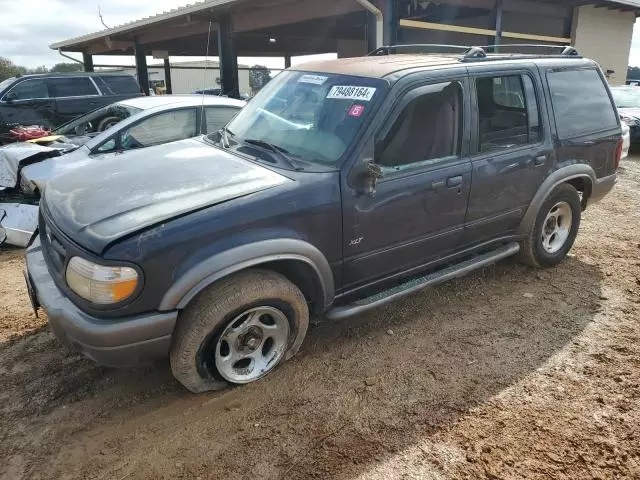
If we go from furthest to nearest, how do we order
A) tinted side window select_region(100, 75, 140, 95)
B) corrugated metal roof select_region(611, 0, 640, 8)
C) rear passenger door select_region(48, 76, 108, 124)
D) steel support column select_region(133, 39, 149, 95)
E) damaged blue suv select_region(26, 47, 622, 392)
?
steel support column select_region(133, 39, 149, 95) → corrugated metal roof select_region(611, 0, 640, 8) → tinted side window select_region(100, 75, 140, 95) → rear passenger door select_region(48, 76, 108, 124) → damaged blue suv select_region(26, 47, 622, 392)

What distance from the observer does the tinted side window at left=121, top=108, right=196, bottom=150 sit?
6.07 metres

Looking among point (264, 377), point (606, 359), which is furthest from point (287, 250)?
point (606, 359)

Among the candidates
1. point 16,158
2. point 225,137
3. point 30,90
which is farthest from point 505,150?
point 30,90

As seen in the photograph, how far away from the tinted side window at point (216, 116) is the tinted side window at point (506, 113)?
377cm

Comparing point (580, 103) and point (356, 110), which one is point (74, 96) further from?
point (580, 103)

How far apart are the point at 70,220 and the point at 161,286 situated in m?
0.69

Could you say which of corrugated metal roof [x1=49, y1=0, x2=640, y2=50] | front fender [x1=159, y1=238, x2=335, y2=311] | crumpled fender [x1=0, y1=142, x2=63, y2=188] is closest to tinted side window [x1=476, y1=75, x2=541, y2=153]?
front fender [x1=159, y1=238, x2=335, y2=311]

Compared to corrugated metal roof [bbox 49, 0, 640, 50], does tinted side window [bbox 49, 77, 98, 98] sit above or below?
below

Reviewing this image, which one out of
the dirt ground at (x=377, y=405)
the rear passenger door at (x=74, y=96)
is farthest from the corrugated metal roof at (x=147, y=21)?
the dirt ground at (x=377, y=405)

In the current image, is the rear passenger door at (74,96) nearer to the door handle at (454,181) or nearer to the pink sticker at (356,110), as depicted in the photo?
the pink sticker at (356,110)

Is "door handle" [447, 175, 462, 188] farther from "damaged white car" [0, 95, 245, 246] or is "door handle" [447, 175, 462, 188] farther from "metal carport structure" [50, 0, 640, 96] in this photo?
"metal carport structure" [50, 0, 640, 96]

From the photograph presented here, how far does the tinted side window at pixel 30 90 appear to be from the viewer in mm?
11273

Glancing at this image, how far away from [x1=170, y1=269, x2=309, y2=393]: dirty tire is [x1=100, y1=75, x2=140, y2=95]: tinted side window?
10.8 m

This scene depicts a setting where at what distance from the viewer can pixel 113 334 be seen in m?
2.48
